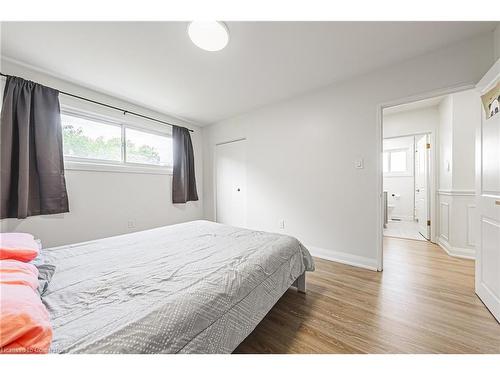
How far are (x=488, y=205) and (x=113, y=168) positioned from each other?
4.01 meters

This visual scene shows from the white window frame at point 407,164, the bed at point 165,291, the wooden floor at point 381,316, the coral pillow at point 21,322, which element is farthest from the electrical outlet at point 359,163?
the white window frame at point 407,164

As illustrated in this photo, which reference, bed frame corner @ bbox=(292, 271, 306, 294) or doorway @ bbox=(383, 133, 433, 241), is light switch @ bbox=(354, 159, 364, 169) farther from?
doorway @ bbox=(383, 133, 433, 241)

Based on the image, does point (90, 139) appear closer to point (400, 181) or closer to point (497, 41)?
point (497, 41)

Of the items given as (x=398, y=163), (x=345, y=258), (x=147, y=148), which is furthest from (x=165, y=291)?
(x=398, y=163)

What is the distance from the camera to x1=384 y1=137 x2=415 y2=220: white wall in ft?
17.8

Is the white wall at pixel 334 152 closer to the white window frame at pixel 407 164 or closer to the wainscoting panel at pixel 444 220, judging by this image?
the wainscoting panel at pixel 444 220

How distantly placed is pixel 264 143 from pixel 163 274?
2598mm

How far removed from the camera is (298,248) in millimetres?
1663

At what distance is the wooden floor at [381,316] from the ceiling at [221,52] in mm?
2301

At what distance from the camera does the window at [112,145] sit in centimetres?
242

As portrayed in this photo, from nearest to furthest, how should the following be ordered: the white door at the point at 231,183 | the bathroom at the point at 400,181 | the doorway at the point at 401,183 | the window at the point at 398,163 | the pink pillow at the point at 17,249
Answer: the pink pillow at the point at 17,249, the white door at the point at 231,183, the doorway at the point at 401,183, the bathroom at the point at 400,181, the window at the point at 398,163

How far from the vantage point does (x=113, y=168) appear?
2699mm
